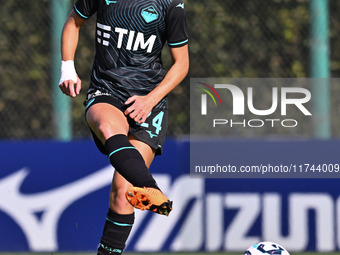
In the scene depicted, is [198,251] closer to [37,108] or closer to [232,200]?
[232,200]

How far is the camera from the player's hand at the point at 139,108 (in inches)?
178

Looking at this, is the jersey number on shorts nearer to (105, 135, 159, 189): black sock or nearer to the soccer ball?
(105, 135, 159, 189): black sock

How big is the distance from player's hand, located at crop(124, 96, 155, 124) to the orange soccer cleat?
2.34ft

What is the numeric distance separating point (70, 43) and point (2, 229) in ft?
8.05

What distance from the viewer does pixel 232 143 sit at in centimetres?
689

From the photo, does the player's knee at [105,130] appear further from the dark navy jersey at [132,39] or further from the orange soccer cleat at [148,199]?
the orange soccer cleat at [148,199]

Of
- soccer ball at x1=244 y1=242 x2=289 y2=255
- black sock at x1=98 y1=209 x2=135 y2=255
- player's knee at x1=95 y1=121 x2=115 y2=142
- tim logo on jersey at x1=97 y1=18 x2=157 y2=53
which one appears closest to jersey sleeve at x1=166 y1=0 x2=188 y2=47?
tim logo on jersey at x1=97 y1=18 x2=157 y2=53

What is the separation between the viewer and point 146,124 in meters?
4.71

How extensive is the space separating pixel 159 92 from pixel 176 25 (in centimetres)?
42

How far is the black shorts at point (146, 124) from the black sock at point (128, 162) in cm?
32

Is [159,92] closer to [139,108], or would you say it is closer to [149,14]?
[139,108]

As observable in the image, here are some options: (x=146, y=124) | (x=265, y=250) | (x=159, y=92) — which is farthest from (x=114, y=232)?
(x=265, y=250)

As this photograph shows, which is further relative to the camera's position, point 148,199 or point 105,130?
point 105,130

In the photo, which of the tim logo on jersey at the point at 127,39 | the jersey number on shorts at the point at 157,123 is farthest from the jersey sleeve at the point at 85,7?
the jersey number on shorts at the point at 157,123
